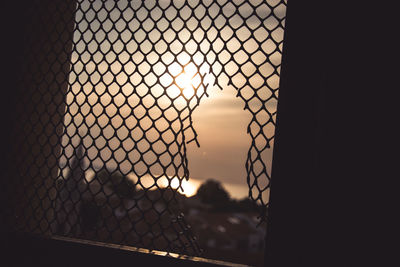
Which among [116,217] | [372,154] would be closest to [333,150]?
[372,154]

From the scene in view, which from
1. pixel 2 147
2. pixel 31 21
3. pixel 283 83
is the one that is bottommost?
pixel 2 147

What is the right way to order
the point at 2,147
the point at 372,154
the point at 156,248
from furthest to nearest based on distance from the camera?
1. the point at 2,147
2. the point at 156,248
3. the point at 372,154

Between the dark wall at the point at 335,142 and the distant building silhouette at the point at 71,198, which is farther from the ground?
the dark wall at the point at 335,142

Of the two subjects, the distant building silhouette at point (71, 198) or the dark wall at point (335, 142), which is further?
the distant building silhouette at point (71, 198)

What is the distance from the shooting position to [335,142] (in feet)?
1.56

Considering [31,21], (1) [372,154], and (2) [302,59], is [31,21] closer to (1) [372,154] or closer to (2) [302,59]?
(2) [302,59]

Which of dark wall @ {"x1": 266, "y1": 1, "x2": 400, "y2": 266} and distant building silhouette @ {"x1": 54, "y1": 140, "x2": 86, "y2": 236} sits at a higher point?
dark wall @ {"x1": 266, "y1": 1, "x2": 400, "y2": 266}

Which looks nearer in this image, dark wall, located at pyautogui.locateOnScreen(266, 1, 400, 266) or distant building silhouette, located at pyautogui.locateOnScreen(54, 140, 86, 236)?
dark wall, located at pyautogui.locateOnScreen(266, 1, 400, 266)

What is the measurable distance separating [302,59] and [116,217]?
1.35ft

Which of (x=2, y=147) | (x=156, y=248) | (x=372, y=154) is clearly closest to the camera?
(x=372, y=154)

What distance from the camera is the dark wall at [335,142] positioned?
17.9 inches

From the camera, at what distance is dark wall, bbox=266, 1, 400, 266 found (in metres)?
0.45

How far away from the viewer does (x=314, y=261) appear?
47 cm

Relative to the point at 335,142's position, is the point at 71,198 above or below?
below
